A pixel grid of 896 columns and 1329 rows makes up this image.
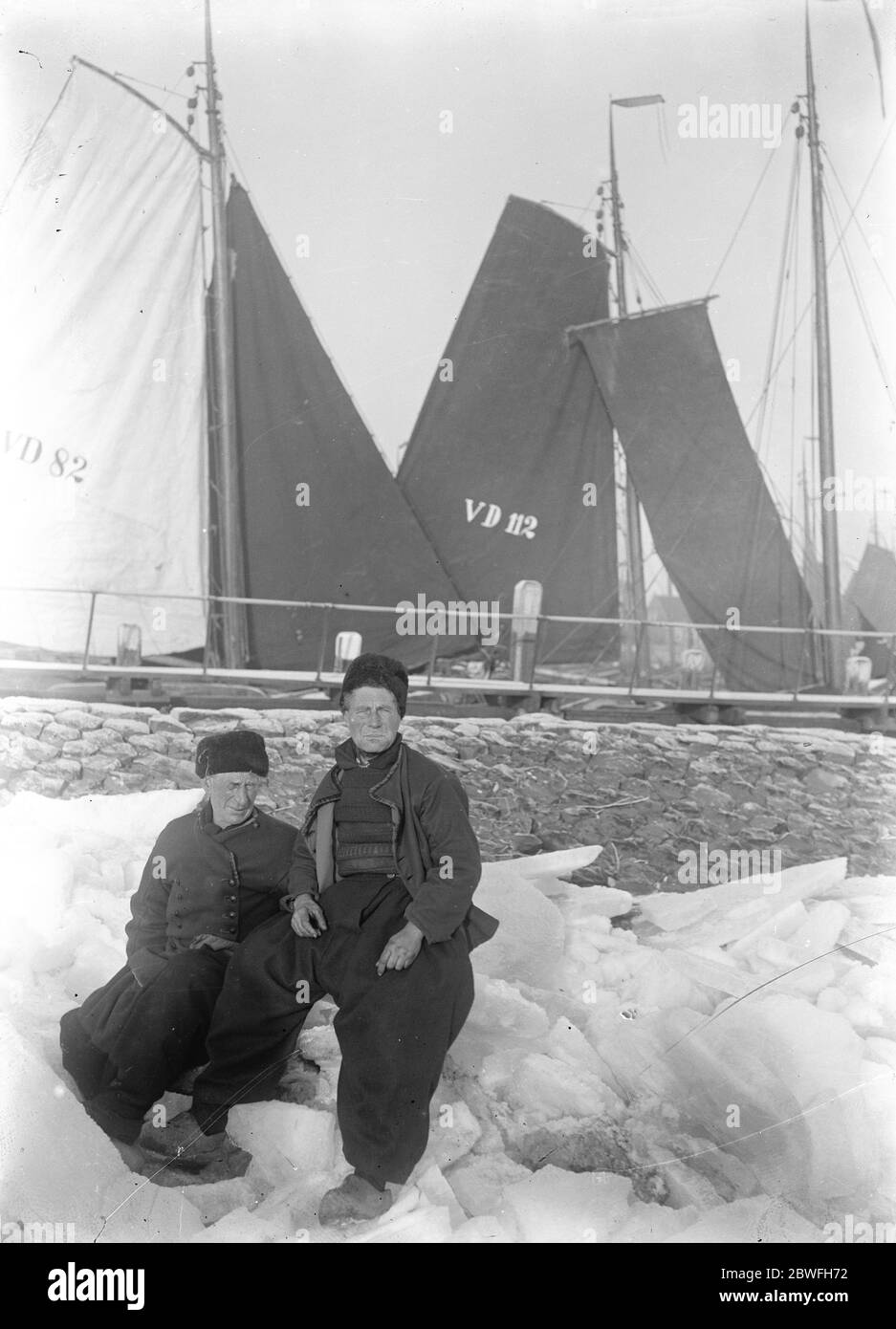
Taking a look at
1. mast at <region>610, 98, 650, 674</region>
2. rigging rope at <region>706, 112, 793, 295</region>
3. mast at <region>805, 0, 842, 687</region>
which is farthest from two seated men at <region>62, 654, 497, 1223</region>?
rigging rope at <region>706, 112, 793, 295</region>

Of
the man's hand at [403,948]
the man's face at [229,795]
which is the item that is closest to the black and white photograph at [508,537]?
the man's face at [229,795]

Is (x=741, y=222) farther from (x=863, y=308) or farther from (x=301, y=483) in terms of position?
(x=301, y=483)

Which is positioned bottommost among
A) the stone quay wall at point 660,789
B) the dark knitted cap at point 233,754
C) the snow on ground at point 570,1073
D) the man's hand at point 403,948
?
the snow on ground at point 570,1073

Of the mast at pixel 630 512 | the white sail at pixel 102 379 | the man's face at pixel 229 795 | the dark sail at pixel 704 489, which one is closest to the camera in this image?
the man's face at pixel 229 795

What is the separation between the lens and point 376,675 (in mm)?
2346

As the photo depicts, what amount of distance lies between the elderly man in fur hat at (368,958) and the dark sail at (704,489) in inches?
50.3

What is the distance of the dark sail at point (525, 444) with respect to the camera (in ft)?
9.89

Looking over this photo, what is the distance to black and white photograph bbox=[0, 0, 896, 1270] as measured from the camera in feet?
8.26

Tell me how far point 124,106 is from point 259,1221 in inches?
126

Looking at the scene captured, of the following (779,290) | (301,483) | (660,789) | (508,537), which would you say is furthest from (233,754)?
(779,290)

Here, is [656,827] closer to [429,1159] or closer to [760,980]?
[760,980]

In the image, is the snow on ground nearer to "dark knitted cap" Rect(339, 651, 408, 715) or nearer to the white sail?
the white sail

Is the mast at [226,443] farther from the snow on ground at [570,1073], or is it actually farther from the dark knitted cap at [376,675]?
the dark knitted cap at [376,675]

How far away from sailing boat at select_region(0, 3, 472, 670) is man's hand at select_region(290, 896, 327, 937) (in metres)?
0.88
